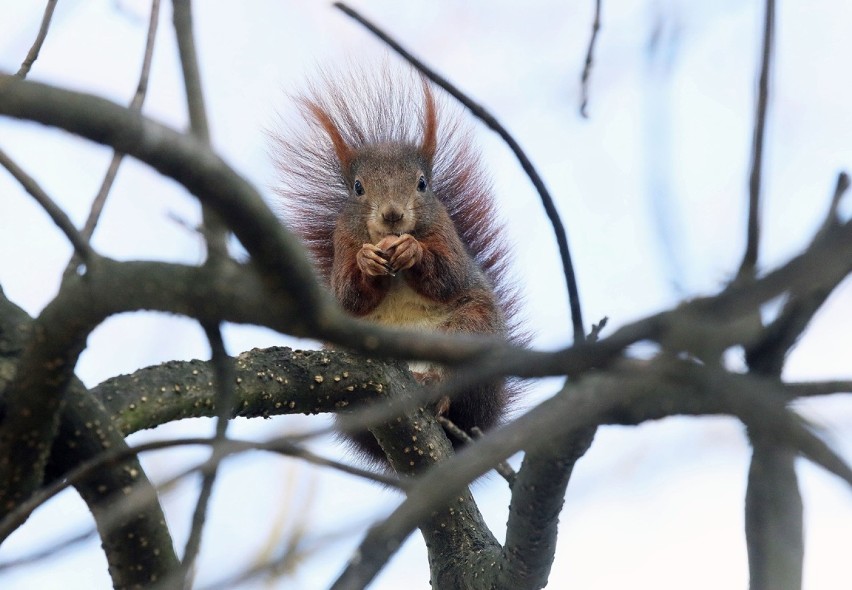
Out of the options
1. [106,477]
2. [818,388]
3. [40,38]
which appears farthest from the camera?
[40,38]

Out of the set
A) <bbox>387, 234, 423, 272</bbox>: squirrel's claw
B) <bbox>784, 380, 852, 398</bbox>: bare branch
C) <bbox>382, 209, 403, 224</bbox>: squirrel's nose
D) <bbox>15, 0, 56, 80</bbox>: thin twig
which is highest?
<bbox>382, 209, 403, 224</bbox>: squirrel's nose

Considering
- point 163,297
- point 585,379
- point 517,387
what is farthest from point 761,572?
point 517,387

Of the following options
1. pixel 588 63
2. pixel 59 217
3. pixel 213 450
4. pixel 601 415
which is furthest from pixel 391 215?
pixel 601 415

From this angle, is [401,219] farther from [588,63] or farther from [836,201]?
[836,201]

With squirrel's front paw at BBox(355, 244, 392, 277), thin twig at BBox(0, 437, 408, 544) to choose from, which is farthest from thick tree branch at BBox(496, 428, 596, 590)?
squirrel's front paw at BBox(355, 244, 392, 277)

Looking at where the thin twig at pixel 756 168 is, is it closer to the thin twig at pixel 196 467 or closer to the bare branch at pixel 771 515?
the bare branch at pixel 771 515

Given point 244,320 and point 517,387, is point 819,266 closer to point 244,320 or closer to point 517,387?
point 244,320

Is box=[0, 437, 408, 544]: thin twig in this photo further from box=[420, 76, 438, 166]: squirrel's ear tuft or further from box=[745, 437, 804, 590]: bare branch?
box=[420, 76, 438, 166]: squirrel's ear tuft

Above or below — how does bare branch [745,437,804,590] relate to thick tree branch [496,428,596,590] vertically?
below
